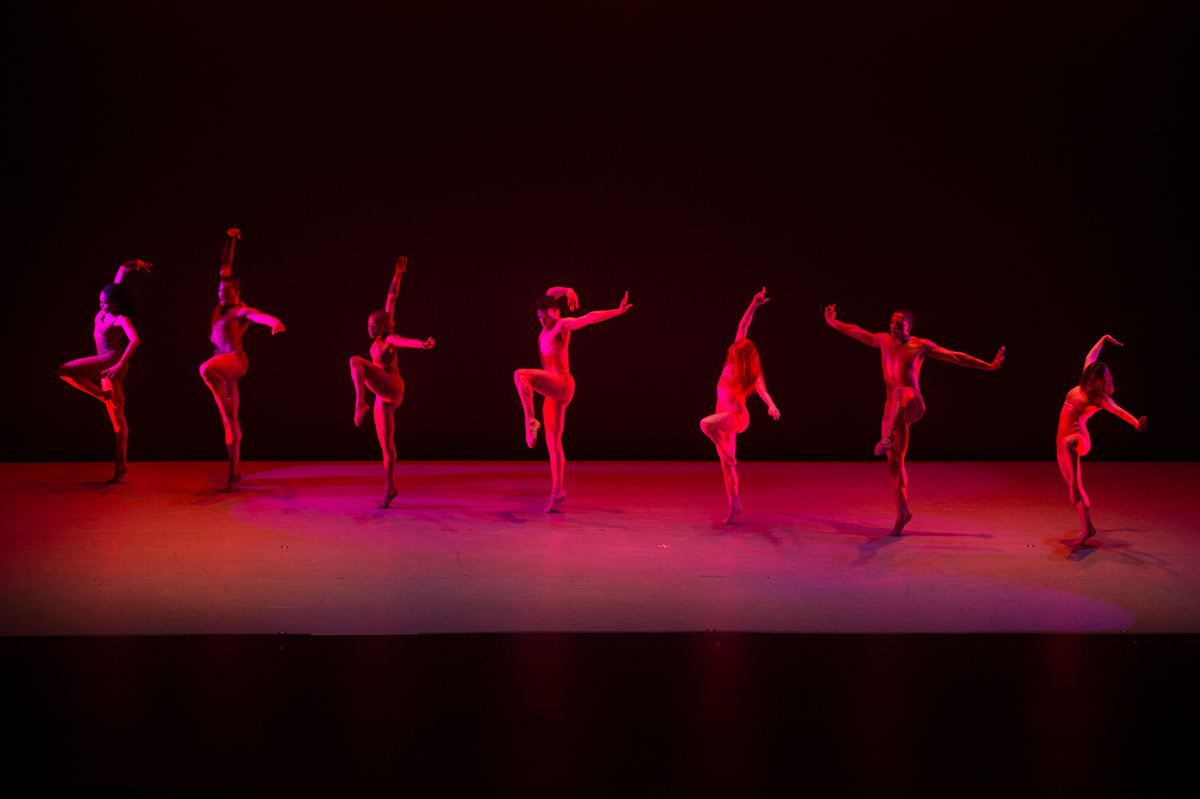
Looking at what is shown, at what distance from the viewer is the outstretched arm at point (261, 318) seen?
691cm

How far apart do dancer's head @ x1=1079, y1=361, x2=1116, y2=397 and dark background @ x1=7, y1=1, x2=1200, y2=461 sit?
4108 mm

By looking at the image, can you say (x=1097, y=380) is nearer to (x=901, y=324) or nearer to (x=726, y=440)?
(x=901, y=324)

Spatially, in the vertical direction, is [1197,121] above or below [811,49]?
below

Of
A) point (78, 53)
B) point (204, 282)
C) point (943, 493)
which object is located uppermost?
point (78, 53)

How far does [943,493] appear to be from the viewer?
7.33m

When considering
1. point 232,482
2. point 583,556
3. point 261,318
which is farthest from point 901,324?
point 232,482

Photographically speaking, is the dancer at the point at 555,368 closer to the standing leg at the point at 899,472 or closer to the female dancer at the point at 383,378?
the female dancer at the point at 383,378

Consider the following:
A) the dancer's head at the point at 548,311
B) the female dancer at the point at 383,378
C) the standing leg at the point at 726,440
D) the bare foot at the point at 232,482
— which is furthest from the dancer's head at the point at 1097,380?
the bare foot at the point at 232,482

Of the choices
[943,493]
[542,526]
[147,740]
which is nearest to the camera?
[147,740]

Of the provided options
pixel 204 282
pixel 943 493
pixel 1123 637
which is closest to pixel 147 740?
Result: pixel 1123 637

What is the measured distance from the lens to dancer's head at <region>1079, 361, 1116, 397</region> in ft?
16.8

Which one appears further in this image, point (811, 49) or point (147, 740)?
point (811, 49)

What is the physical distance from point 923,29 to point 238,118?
21.3ft

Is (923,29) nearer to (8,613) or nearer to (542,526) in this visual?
(542,526)
